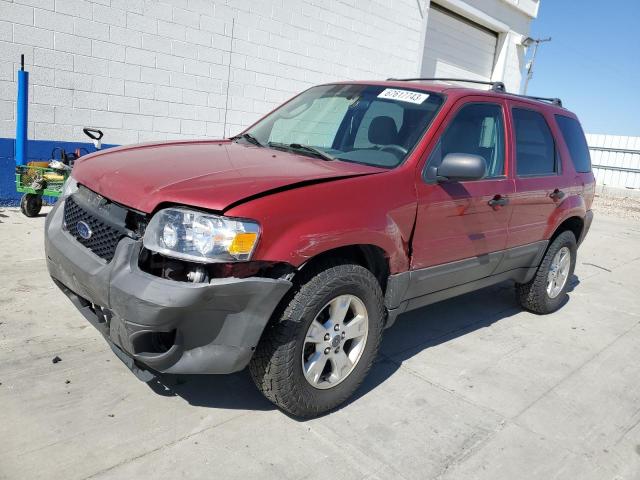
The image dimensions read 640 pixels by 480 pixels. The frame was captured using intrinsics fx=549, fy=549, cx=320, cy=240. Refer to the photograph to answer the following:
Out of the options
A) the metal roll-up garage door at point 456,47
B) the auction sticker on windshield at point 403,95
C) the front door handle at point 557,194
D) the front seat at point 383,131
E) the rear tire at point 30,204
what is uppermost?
the metal roll-up garage door at point 456,47

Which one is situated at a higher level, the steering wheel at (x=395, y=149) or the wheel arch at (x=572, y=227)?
the steering wheel at (x=395, y=149)

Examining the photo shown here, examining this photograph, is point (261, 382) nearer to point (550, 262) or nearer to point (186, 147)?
point (186, 147)

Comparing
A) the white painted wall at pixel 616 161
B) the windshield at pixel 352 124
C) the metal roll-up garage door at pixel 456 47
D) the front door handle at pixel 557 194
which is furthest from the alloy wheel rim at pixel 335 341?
the white painted wall at pixel 616 161

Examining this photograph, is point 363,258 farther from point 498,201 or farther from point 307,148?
point 498,201

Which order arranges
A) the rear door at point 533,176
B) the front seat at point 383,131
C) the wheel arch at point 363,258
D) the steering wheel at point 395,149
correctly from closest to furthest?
the wheel arch at point 363,258, the steering wheel at point 395,149, the front seat at point 383,131, the rear door at point 533,176

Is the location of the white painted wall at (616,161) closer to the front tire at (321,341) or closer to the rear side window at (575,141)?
the rear side window at (575,141)

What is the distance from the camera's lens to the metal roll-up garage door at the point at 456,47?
39.7 feet

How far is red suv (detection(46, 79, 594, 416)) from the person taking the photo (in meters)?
2.41

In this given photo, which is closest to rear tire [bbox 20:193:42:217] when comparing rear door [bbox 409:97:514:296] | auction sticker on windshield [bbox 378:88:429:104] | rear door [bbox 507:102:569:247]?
auction sticker on windshield [bbox 378:88:429:104]

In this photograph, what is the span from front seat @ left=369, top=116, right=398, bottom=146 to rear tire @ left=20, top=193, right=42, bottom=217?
4.47 m

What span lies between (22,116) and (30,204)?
99 cm

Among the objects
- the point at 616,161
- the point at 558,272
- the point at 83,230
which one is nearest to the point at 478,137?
the point at 558,272

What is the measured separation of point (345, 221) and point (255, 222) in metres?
0.53

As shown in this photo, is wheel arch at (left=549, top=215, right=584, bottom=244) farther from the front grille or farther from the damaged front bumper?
the front grille
